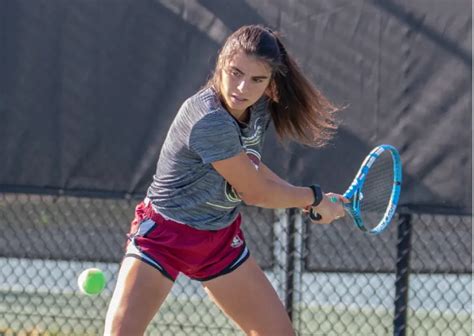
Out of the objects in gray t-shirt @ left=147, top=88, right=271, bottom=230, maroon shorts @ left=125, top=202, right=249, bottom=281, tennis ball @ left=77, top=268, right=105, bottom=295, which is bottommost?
tennis ball @ left=77, top=268, right=105, bottom=295

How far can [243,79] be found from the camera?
329 centimetres

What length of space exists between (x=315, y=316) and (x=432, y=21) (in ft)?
6.24

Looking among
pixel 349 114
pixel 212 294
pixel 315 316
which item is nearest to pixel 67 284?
pixel 315 316

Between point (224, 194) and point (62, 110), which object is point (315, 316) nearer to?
point (62, 110)

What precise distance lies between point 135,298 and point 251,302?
1.41ft

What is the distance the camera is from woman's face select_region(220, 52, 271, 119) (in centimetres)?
329

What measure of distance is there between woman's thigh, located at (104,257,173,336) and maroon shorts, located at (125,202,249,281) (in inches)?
1.4

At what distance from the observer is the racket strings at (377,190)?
4.81 meters

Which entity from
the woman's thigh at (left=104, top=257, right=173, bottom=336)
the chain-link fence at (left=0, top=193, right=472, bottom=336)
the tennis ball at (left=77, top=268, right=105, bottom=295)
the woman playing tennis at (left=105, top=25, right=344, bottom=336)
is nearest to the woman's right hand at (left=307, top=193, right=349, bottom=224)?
the woman playing tennis at (left=105, top=25, right=344, bottom=336)

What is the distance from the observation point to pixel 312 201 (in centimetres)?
345

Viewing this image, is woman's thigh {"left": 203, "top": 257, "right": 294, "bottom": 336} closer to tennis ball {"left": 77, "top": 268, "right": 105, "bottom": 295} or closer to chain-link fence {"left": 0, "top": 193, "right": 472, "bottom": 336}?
tennis ball {"left": 77, "top": 268, "right": 105, "bottom": 295}

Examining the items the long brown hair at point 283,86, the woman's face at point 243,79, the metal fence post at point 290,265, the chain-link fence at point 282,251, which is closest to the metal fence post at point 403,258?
the chain-link fence at point 282,251

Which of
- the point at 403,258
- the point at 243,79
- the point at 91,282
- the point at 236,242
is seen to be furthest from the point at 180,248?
the point at 403,258

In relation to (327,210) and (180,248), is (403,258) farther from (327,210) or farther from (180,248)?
(180,248)
